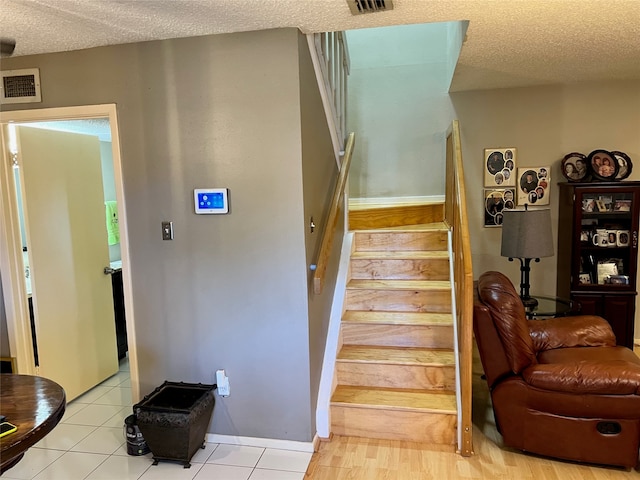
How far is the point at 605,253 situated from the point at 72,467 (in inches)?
161

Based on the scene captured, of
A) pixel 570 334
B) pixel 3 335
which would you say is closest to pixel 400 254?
pixel 570 334

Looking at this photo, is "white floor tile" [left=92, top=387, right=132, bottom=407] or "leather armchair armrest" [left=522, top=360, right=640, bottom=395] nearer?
"leather armchair armrest" [left=522, top=360, right=640, bottom=395]

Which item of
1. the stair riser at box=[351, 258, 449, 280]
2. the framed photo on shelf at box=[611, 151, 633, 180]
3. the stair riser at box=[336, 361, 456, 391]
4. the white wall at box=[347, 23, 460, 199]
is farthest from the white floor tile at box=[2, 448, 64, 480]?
the framed photo on shelf at box=[611, 151, 633, 180]

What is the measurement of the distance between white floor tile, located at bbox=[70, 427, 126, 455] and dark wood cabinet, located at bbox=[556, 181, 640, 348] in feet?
11.5

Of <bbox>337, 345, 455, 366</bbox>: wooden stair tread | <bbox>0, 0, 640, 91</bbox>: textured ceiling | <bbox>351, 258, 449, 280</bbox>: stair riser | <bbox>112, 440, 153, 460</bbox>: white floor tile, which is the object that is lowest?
<bbox>112, 440, 153, 460</bbox>: white floor tile

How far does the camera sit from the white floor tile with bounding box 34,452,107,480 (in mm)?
2367

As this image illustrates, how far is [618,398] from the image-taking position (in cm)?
222

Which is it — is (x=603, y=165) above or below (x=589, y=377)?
above

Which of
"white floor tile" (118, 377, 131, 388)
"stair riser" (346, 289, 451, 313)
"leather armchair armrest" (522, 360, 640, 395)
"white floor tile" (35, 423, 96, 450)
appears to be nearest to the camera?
"leather armchair armrest" (522, 360, 640, 395)

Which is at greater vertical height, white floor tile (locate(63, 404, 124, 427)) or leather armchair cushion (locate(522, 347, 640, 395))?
leather armchair cushion (locate(522, 347, 640, 395))

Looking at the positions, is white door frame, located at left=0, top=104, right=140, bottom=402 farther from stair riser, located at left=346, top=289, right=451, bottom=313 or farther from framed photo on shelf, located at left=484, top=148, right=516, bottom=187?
framed photo on shelf, located at left=484, top=148, right=516, bottom=187

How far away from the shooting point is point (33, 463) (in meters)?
2.50

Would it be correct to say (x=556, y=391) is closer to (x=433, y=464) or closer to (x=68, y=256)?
(x=433, y=464)

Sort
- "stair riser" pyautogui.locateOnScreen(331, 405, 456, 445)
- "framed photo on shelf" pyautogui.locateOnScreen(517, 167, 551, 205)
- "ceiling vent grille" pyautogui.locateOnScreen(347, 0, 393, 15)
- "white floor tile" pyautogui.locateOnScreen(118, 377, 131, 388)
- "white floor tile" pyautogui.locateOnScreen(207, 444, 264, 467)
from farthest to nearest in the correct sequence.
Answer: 1. "framed photo on shelf" pyautogui.locateOnScreen(517, 167, 551, 205)
2. "white floor tile" pyautogui.locateOnScreen(118, 377, 131, 388)
3. "stair riser" pyautogui.locateOnScreen(331, 405, 456, 445)
4. "white floor tile" pyautogui.locateOnScreen(207, 444, 264, 467)
5. "ceiling vent grille" pyautogui.locateOnScreen(347, 0, 393, 15)
